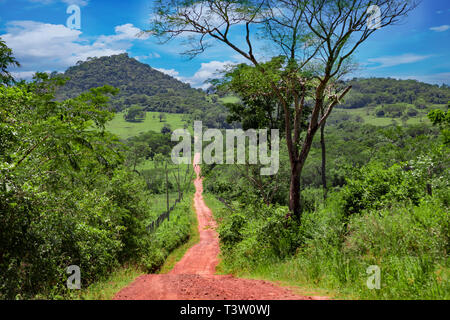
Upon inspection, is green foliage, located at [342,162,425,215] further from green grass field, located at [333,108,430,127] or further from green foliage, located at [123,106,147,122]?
green foliage, located at [123,106,147,122]

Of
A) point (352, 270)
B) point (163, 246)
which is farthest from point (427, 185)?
point (163, 246)

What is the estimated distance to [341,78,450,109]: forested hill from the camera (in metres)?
152

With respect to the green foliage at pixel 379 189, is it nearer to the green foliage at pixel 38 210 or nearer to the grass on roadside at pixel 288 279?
the grass on roadside at pixel 288 279

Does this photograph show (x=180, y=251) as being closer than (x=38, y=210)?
No

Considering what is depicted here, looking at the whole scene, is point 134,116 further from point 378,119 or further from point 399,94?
point 399,94

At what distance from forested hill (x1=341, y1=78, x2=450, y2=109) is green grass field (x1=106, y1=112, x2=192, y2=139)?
280ft

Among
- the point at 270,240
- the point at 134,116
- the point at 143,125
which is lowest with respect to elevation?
the point at 270,240

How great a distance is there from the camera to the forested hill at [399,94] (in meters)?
152

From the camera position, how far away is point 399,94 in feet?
566

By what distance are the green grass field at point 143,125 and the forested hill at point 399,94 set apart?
85.4 metres

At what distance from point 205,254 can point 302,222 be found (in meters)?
10.5

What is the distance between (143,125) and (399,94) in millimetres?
146488

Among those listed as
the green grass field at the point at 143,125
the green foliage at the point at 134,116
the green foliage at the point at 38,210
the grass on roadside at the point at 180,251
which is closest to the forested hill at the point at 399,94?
the green grass field at the point at 143,125

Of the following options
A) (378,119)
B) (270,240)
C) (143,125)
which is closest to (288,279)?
(270,240)
